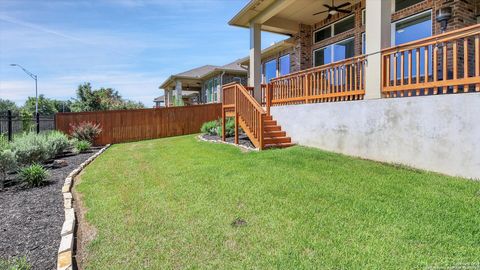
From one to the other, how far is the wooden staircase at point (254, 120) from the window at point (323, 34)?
467 centimetres

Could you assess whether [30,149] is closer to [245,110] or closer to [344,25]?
[245,110]

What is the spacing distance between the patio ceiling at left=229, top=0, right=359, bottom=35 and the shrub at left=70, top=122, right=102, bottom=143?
780 centimetres

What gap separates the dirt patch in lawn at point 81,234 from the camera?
9.60 ft

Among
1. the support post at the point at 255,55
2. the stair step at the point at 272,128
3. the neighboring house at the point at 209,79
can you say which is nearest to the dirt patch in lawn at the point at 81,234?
the stair step at the point at 272,128

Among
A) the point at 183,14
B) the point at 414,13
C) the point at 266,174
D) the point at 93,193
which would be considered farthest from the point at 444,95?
the point at 183,14

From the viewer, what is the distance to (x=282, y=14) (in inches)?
438

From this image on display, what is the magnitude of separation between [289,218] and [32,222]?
11.2 feet

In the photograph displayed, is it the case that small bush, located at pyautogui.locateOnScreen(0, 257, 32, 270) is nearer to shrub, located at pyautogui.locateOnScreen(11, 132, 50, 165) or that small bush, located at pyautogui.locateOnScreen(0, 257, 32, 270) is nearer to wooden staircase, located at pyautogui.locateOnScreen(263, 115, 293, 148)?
shrub, located at pyautogui.locateOnScreen(11, 132, 50, 165)

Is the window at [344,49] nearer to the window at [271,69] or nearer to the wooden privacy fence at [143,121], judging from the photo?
the window at [271,69]

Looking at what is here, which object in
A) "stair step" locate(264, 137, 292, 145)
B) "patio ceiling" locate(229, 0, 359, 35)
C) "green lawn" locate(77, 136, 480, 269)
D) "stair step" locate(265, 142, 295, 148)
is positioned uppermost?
"patio ceiling" locate(229, 0, 359, 35)

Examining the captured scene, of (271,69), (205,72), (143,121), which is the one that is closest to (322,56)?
(271,69)

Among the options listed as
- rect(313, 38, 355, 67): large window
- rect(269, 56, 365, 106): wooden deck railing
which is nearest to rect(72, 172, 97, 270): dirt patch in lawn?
rect(269, 56, 365, 106): wooden deck railing

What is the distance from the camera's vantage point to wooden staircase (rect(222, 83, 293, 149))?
25.9 feet

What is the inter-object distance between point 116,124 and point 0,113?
519 centimetres
